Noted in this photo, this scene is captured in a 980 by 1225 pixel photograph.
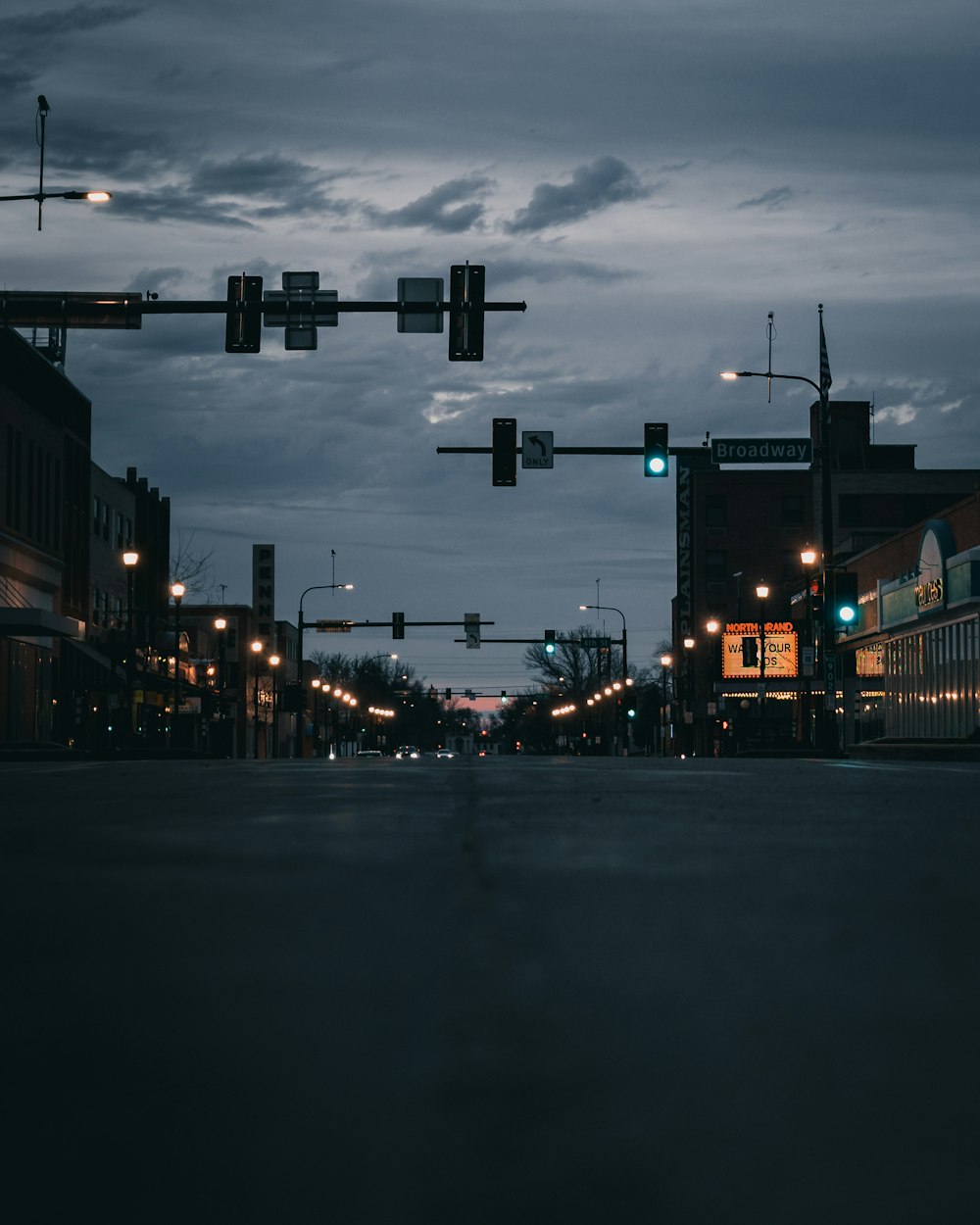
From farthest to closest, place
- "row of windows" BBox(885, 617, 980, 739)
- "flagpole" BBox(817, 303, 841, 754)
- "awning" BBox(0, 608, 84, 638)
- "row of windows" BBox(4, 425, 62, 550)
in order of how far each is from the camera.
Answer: "row of windows" BBox(4, 425, 62, 550) → "awning" BBox(0, 608, 84, 638) → "row of windows" BBox(885, 617, 980, 739) → "flagpole" BBox(817, 303, 841, 754)

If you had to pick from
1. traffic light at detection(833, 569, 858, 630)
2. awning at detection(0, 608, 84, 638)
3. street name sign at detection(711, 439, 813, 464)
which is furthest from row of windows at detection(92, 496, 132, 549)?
street name sign at detection(711, 439, 813, 464)

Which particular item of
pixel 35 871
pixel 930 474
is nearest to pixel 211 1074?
pixel 35 871

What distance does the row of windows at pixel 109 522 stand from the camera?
69812 millimetres

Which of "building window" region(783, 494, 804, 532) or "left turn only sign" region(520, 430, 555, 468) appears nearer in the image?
"left turn only sign" region(520, 430, 555, 468)

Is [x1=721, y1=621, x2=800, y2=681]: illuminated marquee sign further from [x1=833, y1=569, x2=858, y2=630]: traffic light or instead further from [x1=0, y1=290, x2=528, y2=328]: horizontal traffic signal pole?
[x1=0, y1=290, x2=528, y2=328]: horizontal traffic signal pole

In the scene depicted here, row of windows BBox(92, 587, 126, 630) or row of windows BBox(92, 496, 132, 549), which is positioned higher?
row of windows BBox(92, 496, 132, 549)

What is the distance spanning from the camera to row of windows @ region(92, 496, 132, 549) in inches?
2749

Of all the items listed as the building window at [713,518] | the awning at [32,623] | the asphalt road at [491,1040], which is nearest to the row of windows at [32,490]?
the awning at [32,623]

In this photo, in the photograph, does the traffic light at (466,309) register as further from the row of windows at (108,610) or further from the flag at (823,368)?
the row of windows at (108,610)

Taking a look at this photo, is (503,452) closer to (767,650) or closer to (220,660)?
(220,660)

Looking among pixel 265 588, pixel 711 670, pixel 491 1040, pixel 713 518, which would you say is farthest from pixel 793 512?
pixel 491 1040

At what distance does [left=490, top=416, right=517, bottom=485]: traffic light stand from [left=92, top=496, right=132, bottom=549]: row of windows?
37.3 m

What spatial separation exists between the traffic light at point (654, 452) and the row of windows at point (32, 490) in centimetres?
2987

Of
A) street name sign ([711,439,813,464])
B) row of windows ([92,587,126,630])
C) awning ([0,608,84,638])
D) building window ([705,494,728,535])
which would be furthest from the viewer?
building window ([705,494,728,535])
